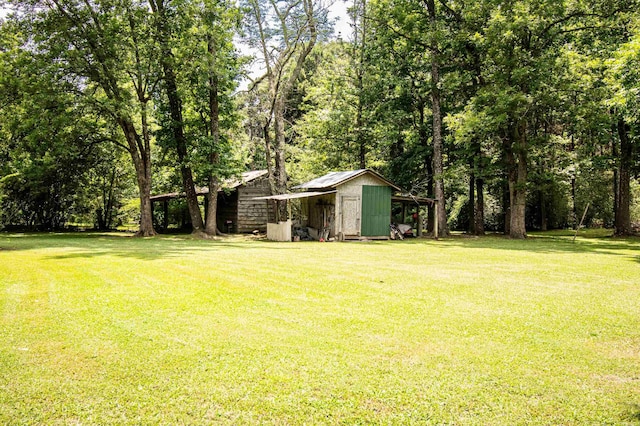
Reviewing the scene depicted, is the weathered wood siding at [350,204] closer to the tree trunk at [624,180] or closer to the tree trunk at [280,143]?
the tree trunk at [280,143]

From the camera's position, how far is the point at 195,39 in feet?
66.1

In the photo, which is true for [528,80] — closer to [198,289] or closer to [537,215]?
[537,215]

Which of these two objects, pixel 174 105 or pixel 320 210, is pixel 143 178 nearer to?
pixel 174 105

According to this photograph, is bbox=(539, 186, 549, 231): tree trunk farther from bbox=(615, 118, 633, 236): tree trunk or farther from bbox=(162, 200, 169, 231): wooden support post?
bbox=(162, 200, 169, 231): wooden support post

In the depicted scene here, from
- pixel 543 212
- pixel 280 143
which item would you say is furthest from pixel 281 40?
pixel 543 212

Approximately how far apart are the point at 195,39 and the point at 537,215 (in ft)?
80.6

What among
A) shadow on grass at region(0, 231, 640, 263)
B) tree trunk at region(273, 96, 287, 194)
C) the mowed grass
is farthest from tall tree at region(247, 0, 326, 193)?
the mowed grass

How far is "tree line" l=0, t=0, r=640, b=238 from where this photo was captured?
1975 cm

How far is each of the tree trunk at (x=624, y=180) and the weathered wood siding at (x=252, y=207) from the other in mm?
18864

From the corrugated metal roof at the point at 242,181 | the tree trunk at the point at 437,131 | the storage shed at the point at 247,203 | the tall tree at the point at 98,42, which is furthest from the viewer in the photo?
the storage shed at the point at 247,203

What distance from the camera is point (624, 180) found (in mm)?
Result: 22672

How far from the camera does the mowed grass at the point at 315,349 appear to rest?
3498 millimetres

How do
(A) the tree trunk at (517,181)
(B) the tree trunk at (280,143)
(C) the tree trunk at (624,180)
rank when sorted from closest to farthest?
(A) the tree trunk at (517,181) → (C) the tree trunk at (624,180) → (B) the tree trunk at (280,143)

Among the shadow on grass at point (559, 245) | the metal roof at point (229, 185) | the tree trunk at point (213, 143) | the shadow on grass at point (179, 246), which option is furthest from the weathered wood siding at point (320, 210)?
the tree trunk at point (213, 143)
